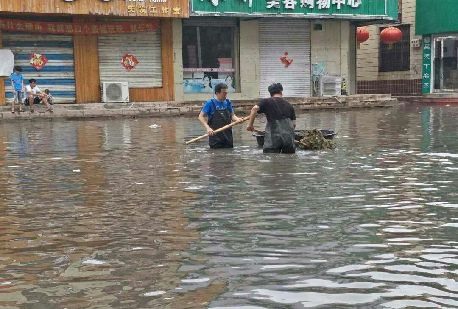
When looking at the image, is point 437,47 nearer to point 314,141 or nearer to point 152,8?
point 152,8

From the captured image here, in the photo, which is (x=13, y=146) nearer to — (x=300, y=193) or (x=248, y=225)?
(x=300, y=193)

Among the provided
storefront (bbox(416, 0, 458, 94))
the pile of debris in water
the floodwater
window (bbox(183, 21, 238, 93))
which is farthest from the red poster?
storefront (bbox(416, 0, 458, 94))

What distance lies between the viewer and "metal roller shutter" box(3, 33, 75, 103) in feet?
78.2

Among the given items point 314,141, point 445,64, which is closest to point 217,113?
point 314,141

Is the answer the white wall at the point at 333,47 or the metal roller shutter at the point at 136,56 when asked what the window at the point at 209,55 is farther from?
the white wall at the point at 333,47

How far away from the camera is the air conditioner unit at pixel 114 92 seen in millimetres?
24594

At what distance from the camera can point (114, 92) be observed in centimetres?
2480

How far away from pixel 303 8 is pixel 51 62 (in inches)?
408

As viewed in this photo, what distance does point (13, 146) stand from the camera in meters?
13.3

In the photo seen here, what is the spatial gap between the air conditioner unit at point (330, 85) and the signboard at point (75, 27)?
7.78 m

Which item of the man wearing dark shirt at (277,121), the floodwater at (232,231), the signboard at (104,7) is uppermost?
the signboard at (104,7)

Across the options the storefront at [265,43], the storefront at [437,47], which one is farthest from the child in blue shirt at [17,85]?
the storefront at [437,47]

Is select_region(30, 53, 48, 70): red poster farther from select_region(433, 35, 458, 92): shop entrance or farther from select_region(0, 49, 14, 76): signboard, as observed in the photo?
select_region(433, 35, 458, 92): shop entrance

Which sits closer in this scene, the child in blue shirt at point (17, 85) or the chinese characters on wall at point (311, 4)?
the child in blue shirt at point (17, 85)
